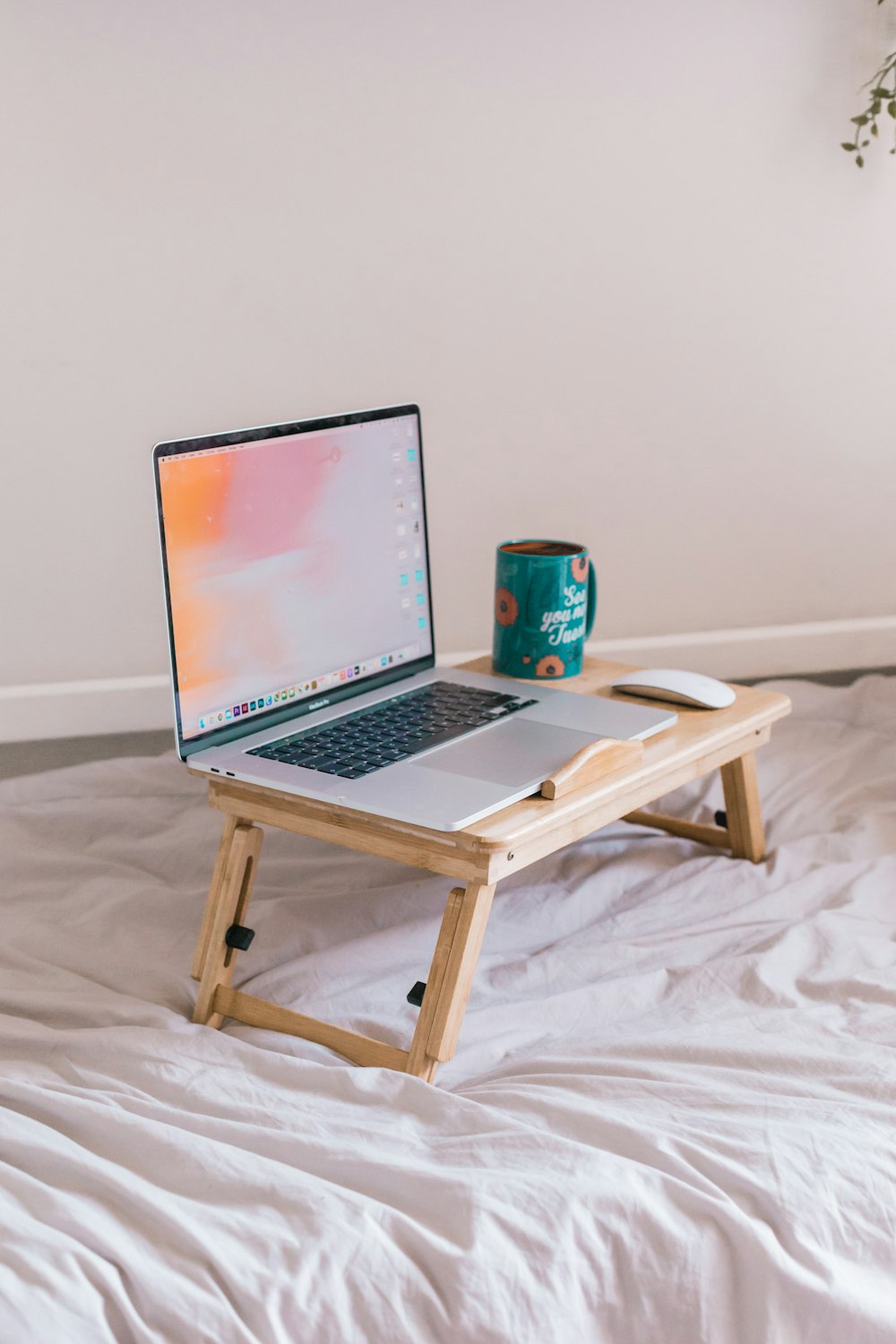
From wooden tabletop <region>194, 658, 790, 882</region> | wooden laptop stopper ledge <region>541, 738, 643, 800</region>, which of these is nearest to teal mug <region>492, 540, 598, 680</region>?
wooden tabletop <region>194, 658, 790, 882</region>

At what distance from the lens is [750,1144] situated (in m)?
0.95

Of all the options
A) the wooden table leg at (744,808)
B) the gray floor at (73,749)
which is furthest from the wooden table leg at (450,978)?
the gray floor at (73,749)

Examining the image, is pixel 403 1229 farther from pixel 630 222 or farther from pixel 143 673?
pixel 630 222

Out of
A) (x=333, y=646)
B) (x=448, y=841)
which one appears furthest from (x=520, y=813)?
(x=333, y=646)

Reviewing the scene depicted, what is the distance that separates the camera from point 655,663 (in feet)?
7.02

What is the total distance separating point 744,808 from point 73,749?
997mm

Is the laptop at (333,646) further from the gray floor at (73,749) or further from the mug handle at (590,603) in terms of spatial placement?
the gray floor at (73,749)

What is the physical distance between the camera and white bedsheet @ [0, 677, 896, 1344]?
0.85 m

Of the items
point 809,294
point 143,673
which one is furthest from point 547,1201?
point 809,294

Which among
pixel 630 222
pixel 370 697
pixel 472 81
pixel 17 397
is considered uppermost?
pixel 472 81

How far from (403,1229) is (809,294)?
5.42 feet

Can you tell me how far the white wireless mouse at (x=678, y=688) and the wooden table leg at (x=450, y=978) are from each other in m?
0.38

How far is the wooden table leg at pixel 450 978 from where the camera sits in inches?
40.9

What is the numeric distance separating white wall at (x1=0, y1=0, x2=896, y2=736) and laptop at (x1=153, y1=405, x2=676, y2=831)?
62cm
